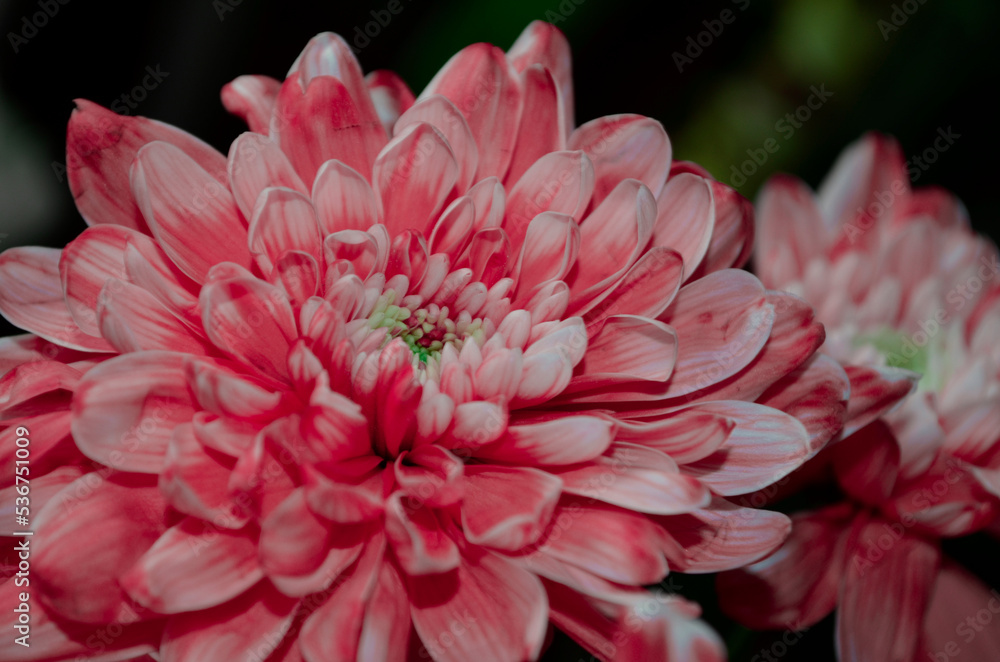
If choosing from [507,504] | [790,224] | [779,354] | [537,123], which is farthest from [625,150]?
[790,224]

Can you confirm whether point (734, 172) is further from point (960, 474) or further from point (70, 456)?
point (70, 456)

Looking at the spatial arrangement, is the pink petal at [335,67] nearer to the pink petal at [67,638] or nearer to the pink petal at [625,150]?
the pink petal at [625,150]

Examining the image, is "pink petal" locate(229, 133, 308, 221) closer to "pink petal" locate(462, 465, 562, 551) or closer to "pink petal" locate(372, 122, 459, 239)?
"pink petal" locate(372, 122, 459, 239)

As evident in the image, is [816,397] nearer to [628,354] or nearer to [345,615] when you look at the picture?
[628,354]

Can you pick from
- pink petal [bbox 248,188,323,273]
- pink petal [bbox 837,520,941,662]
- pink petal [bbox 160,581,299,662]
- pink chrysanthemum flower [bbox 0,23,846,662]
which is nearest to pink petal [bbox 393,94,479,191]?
pink chrysanthemum flower [bbox 0,23,846,662]

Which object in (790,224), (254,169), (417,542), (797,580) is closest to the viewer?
(417,542)

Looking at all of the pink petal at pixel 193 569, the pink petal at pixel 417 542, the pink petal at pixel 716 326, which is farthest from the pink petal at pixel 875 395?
the pink petal at pixel 193 569

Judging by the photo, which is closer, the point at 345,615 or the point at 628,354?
the point at 345,615
